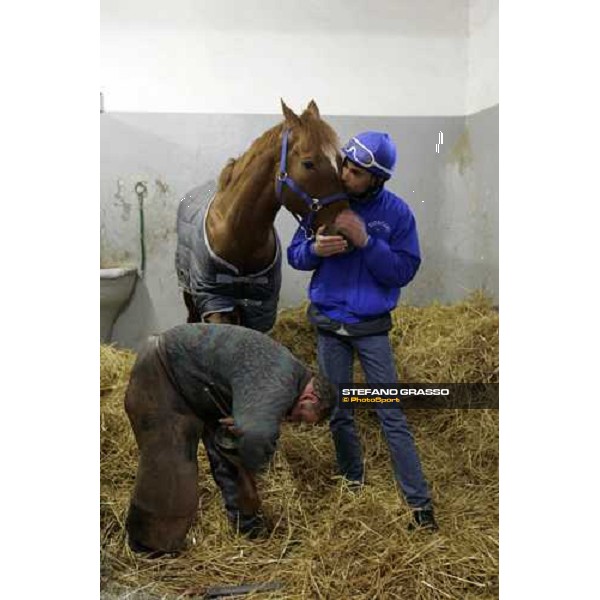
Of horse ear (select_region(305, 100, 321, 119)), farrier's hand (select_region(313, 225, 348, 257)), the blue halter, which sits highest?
horse ear (select_region(305, 100, 321, 119))

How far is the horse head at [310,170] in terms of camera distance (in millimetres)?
2195

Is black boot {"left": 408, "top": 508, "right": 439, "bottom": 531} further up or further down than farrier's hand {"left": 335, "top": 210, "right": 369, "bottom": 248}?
further down

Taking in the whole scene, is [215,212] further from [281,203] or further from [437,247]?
[437,247]

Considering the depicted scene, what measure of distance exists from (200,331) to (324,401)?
34 centimetres

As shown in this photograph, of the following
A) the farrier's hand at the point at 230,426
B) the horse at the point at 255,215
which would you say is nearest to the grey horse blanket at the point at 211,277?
the horse at the point at 255,215

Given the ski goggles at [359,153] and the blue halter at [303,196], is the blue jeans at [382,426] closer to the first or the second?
the blue halter at [303,196]

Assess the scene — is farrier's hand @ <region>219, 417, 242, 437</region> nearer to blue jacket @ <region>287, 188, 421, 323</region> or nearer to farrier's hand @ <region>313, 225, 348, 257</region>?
blue jacket @ <region>287, 188, 421, 323</region>

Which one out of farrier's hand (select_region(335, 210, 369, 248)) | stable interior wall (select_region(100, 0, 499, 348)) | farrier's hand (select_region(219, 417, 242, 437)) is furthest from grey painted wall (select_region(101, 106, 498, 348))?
farrier's hand (select_region(219, 417, 242, 437))

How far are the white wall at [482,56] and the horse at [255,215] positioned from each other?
37cm

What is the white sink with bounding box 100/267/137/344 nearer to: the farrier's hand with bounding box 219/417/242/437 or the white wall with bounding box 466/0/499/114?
the farrier's hand with bounding box 219/417/242/437

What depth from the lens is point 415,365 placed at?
2.26 m

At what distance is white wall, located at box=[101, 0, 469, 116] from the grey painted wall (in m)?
0.04

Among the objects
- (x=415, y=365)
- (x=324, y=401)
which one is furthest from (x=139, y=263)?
(x=415, y=365)

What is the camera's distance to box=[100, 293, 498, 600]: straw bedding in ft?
7.20
